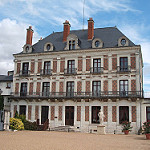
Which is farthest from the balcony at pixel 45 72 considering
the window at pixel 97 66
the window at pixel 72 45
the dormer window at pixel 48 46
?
the window at pixel 97 66

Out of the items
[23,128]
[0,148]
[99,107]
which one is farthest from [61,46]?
[0,148]

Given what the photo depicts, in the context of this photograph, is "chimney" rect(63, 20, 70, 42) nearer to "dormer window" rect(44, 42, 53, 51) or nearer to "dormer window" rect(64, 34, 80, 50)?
"dormer window" rect(64, 34, 80, 50)

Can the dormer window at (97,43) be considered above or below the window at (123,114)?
above

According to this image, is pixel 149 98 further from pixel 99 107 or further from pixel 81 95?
pixel 81 95

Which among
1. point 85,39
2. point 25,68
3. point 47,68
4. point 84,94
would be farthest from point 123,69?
point 25,68

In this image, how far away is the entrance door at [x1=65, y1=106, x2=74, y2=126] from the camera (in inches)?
1014

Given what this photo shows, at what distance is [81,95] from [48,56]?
21.8 ft

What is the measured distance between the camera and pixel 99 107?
82.1 ft

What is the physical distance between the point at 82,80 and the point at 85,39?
5.69 metres

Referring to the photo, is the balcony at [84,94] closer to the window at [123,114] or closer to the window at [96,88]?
the window at [96,88]

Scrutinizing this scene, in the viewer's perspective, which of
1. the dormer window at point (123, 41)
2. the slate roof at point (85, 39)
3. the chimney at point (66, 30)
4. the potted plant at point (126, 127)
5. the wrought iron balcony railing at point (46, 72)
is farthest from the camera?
the chimney at point (66, 30)

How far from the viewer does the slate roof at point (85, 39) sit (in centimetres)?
2682

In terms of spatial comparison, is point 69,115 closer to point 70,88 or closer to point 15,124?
point 70,88

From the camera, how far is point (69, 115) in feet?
85.0
